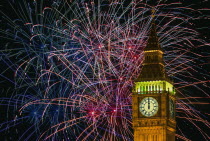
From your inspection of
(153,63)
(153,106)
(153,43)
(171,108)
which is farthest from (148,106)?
(153,43)

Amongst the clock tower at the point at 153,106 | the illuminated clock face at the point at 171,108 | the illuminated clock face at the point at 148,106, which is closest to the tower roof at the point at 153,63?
the clock tower at the point at 153,106

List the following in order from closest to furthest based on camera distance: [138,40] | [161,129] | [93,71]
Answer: [93,71], [138,40], [161,129]

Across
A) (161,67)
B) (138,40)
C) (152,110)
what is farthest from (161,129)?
(138,40)

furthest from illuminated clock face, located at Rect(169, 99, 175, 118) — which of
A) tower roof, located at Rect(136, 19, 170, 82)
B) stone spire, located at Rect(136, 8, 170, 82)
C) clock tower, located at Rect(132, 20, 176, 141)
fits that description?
stone spire, located at Rect(136, 8, 170, 82)

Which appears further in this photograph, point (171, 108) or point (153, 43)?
point (153, 43)

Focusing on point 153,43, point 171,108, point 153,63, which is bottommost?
point 171,108

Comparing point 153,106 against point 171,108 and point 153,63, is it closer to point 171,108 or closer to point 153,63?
point 171,108

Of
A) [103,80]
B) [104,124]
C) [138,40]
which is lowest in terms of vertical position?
[104,124]

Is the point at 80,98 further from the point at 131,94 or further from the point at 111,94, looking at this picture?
the point at 131,94
